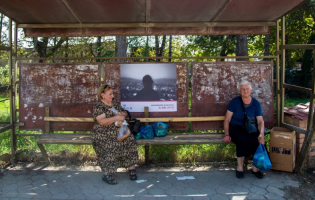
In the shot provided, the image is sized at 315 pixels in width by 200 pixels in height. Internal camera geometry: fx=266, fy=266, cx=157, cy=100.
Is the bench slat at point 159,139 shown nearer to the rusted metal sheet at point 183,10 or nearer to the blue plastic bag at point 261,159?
the blue plastic bag at point 261,159

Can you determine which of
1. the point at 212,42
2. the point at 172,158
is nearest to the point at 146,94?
the point at 172,158

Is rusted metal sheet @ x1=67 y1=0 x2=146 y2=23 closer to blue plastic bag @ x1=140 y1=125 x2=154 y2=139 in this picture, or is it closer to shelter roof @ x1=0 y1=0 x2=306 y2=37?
shelter roof @ x1=0 y1=0 x2=306 y2=37

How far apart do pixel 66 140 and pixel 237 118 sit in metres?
2.95

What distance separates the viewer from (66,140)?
15.0 feet

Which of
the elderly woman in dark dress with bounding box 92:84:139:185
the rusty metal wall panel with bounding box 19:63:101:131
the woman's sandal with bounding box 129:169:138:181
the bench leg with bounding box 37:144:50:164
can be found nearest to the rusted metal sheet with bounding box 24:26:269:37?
the rusty metal wall panel with bounding box 19:63:101:131

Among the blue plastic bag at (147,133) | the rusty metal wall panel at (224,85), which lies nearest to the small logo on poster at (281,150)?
the rusty metal wall panel at (224,85)

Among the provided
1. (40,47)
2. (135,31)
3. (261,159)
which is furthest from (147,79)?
(40,47)

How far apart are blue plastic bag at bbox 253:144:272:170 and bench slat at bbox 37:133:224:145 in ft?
2.10

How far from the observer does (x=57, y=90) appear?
5.05 metres

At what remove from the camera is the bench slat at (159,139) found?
451 centimetres

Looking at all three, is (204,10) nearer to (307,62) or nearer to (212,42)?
(212,42)

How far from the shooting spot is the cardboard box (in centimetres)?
437

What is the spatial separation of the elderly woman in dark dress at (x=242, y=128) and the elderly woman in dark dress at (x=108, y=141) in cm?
169

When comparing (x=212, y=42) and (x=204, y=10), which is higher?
(x=212, y=42)
